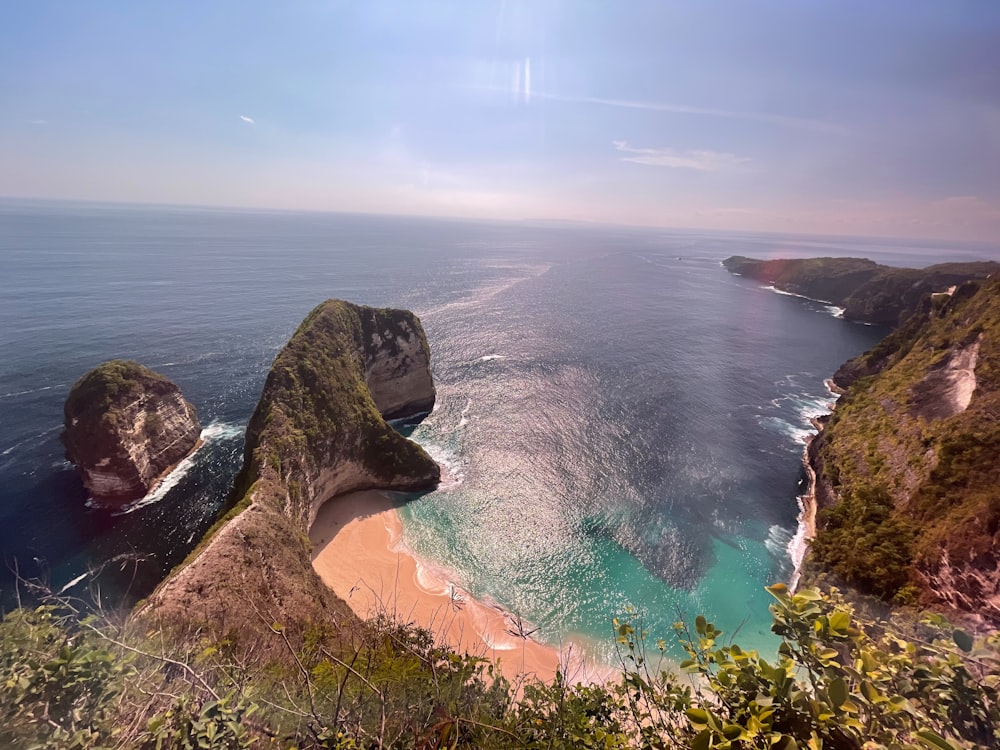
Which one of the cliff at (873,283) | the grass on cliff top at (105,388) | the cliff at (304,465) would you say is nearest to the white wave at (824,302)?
the cliff at (873,283)

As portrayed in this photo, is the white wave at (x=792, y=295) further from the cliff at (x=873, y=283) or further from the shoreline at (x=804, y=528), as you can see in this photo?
the shoreline at (x=804, y=528)

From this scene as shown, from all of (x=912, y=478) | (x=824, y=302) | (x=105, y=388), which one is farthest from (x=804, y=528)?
(x=824, y=302)

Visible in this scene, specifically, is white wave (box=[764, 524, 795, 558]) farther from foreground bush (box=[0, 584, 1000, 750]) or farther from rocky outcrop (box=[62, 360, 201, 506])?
Result: rocky outcrop (box=[62, 360, 201, 506])

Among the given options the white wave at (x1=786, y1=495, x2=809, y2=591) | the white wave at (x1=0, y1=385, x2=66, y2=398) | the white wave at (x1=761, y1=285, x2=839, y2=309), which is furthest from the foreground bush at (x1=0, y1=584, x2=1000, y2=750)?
the white wave at (x1=761, y1=285, x2=839, y2=309)

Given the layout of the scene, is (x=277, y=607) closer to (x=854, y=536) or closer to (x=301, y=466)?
(x=301, y=466)

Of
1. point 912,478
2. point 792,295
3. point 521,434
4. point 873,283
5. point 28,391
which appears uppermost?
point 873,283

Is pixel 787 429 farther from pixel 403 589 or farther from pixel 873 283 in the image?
pixel 873 283
